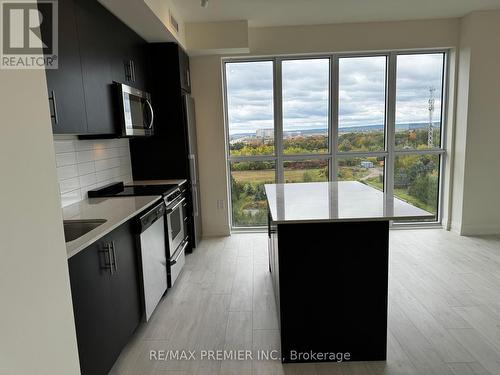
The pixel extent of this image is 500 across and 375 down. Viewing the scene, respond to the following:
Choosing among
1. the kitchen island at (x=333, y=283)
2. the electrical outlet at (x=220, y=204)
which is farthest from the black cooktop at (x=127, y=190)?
the kitchen island at (x=333, y=283)

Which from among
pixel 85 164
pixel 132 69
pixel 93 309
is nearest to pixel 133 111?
pixel 132 69

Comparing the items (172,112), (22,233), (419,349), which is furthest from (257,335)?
(172,112)

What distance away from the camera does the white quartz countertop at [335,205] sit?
1.94m

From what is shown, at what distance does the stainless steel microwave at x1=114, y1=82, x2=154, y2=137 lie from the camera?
9.40 feet

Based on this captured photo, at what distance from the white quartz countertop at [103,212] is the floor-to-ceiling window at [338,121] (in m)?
2.27

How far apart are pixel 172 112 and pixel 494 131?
4026 mm

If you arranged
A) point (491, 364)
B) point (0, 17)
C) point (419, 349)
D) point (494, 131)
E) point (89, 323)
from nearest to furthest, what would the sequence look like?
→ 1. point (0, 17)
2. point (89, 323)
3. point (491, 364)
4. point (419, 349)
5. point (494, 131)

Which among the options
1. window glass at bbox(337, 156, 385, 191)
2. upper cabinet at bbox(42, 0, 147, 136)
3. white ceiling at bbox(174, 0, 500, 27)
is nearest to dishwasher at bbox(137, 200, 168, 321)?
upper cabinet at bbox(42, 0, 147, 136)

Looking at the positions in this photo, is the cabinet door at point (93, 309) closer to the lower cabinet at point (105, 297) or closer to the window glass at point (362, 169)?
the lower cabinet at point (105, 297)

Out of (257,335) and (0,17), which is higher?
(0,17)

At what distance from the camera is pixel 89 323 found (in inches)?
68.5

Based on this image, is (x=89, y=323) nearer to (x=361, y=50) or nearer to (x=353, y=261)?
(x=353, y=261)

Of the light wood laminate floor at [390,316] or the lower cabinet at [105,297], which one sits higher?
the lower cabinet at [105,297]

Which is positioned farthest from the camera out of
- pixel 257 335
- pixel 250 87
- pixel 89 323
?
pixel 250 87
